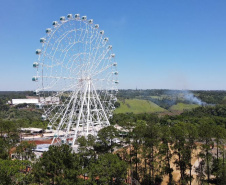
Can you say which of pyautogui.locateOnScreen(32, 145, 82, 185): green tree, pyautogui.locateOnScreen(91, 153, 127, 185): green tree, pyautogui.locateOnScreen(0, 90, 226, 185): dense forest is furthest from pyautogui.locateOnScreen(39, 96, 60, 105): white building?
pyautogui.locateOnScreen(91, 153, 127, 185): green tree

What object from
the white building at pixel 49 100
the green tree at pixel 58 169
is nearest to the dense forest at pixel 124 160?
the green tree at pixel 58 169

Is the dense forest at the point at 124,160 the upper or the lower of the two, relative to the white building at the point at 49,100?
lower

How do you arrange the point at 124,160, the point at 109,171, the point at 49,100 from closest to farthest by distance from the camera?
the point at 109,171
the point at 124,160
the point at 49,100

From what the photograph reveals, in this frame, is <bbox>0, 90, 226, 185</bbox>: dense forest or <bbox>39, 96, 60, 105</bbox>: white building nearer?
<bbox>0, 90, 226, 185</bbox>: dense forest

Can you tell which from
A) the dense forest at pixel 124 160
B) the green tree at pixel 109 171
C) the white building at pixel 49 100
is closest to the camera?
the dense forest at pixel 124 160

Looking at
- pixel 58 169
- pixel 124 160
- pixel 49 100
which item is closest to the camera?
pixel 58 169

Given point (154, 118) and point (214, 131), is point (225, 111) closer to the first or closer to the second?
point (154, 118)

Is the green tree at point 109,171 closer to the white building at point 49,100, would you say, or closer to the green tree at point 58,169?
the green tree at point 58,169

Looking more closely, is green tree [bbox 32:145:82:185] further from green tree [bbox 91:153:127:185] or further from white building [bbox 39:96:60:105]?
white building [bbox 39:96:60:105]

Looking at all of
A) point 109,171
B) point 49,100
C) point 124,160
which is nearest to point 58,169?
point 109,171

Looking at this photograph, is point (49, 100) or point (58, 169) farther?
point (49, 100)

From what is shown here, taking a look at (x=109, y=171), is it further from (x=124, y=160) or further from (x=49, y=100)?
(x=49, y=100)
